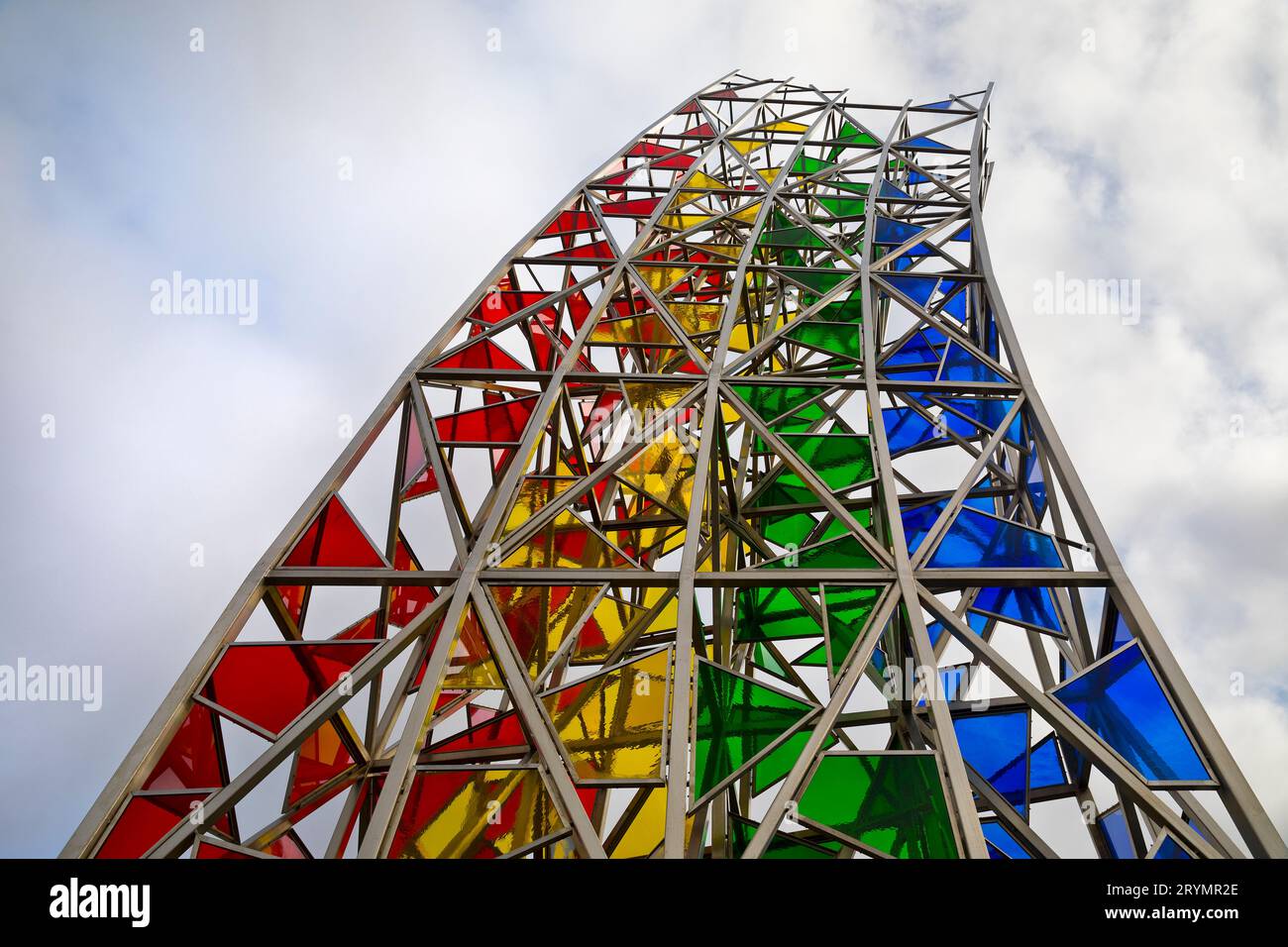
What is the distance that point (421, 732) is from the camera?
8781 millimetres

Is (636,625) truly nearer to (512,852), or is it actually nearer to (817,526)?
(512,852)

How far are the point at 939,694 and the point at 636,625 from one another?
12.5 ft

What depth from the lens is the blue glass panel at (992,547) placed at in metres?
11.2

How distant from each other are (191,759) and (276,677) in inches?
48.7

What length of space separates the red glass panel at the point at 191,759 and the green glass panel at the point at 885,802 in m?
6.56

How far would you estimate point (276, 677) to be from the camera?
10.1m

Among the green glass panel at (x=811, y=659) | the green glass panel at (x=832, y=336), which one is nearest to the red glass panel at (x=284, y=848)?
the green glass panel at (x=811, y=659)

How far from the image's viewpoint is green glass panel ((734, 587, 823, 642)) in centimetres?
1248

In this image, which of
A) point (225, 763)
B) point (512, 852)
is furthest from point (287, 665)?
point (512, 852)

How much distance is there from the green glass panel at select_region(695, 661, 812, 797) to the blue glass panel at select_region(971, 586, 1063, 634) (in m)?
3.67

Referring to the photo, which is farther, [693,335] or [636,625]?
[693,335]
